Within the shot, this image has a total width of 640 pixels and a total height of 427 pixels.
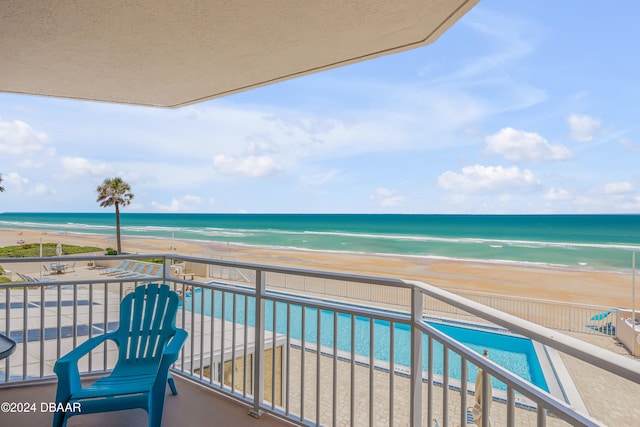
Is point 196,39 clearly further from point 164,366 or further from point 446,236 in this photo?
point 446,236

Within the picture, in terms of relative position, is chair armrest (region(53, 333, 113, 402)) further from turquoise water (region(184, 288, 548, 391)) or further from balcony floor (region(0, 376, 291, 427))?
turquoise water (region(184, 288, 548, 391))

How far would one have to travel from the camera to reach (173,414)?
96.6 inches

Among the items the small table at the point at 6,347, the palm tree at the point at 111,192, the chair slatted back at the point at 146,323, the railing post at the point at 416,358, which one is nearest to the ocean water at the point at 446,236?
the palm tree at the point at 111,192

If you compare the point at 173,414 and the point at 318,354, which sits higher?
the point at 318,354

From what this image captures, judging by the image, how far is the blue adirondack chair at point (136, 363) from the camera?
6.56ft

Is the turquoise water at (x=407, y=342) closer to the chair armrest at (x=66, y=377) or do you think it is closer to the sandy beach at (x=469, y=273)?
the sandy beach at (x=469, y=273)

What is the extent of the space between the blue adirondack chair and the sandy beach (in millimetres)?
12519

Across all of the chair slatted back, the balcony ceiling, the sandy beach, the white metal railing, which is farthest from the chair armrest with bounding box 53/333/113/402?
the sandy beach

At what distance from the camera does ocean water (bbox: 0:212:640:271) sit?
2031cm

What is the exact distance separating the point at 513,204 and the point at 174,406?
120 feet

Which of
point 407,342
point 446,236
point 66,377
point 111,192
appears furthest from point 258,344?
point 446,236

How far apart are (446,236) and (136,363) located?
2761cm

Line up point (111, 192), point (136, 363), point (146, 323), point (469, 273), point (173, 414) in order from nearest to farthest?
point (173, 414)
point (136, 363)
point (146, 323)
point (469, 273)
point (111, 192)

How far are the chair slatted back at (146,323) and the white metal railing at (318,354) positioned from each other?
23cm
